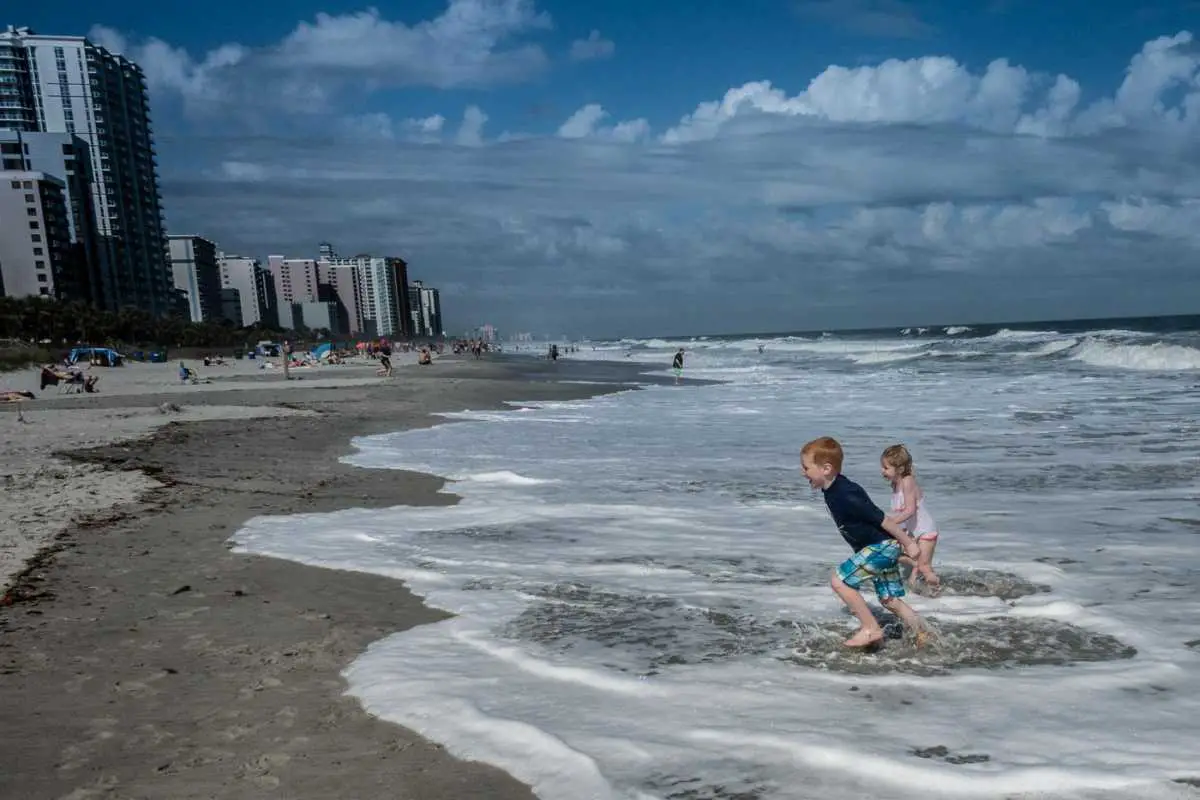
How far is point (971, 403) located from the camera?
71.2 feet

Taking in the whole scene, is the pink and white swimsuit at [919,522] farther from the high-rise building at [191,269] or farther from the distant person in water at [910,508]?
the high-rise building at [191,269]

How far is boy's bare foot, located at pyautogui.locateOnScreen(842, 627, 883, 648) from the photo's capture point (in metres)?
4.68

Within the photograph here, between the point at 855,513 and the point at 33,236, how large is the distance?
507 feet

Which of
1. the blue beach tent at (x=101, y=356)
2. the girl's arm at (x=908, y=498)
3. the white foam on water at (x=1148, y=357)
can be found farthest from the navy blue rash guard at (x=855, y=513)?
the blue beach tent at (x=101, y=356)

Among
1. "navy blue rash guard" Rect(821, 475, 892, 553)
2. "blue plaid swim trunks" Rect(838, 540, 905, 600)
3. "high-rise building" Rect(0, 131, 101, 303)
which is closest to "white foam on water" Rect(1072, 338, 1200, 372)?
"blue plaid swim trunks" Rect(838, 540, 905, 600)

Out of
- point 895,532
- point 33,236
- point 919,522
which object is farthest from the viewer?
point 33,236

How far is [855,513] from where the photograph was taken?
457cm

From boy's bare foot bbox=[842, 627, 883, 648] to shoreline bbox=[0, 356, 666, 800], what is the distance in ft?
7.78

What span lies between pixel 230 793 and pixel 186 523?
5942mm

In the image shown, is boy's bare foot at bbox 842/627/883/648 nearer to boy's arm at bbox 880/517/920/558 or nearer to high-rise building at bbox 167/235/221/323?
boy's arm at bbox 880/517/920/558

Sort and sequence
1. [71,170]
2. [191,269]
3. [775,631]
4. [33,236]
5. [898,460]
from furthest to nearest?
[191,269], [71,170], [33,236], [898,460], [775,631]

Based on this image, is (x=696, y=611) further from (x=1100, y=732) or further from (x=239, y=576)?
(x=239, y=576)

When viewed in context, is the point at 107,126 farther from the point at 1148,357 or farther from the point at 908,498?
the point at 908,498

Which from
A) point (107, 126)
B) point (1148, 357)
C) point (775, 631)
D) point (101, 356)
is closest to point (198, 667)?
point (775, 631)
